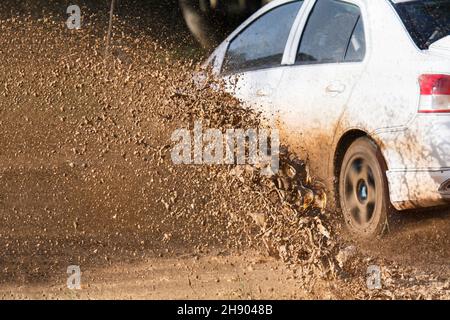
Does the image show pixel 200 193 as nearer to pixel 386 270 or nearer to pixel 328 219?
pixel 328 219

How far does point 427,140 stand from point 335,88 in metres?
0.96

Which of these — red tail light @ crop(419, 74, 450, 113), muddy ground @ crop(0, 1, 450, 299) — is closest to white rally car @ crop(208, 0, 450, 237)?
red tail light @ crop(419, 74, 450, 113)

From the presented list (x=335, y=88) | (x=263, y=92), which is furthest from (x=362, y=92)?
(x=263, y=92)

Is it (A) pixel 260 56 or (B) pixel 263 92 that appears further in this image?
(A) pixel 260 56

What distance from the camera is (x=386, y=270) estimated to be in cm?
651

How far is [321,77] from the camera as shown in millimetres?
7434

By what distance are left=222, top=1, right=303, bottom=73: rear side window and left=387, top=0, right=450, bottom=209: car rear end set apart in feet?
4.90

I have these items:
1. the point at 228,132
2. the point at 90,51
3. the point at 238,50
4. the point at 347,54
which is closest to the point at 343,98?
the point at 347,54

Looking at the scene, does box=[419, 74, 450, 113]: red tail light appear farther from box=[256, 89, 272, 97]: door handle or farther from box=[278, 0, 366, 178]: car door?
box=[256, 89, 272, 97]: door handle

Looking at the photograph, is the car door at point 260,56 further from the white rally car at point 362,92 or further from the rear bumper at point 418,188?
the rear bumper at point 418,188

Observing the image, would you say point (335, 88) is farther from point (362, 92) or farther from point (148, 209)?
point (148, 209)

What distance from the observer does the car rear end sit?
645 centimetres

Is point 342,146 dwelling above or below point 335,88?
below

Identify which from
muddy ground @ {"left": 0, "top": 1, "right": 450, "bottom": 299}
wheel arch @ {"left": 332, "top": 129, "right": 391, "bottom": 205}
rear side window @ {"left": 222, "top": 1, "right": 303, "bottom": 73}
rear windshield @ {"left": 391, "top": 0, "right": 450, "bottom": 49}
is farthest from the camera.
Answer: rear side window @ {"left": 222, "top": 1, "right": 303, "bottom": 73}
